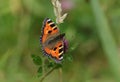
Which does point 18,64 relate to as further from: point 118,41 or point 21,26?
point 118,41

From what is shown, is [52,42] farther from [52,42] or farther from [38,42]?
[38,42]

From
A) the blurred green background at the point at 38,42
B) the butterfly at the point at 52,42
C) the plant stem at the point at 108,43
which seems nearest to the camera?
the butterfly at the point at 52,42

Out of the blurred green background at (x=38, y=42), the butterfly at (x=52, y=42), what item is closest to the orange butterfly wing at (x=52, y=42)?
the butterfly at (x=52, y=42)

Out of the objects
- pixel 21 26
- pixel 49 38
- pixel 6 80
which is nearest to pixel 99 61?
pixel 21 26

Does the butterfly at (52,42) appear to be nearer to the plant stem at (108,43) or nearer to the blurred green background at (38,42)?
the plant stem at (108,43)

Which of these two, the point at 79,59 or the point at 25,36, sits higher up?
the point at 25,36

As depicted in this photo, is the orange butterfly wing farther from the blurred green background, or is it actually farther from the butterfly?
the blurred green background
